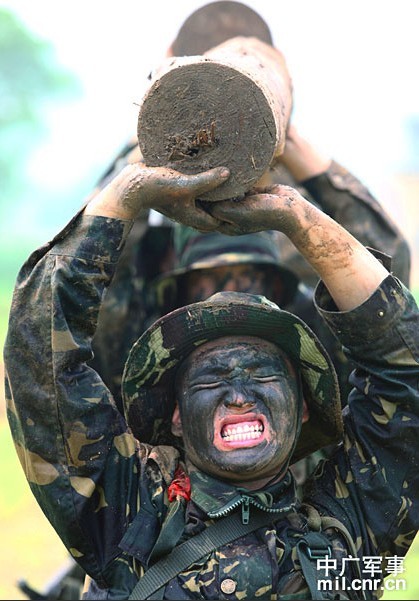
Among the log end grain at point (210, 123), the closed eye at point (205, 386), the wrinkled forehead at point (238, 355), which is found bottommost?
the closed eye at point (205, 386)

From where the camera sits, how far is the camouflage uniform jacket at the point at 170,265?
5.02 metres

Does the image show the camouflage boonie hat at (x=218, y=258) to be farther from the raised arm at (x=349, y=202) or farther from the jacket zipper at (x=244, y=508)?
the jacket zipper at (x=244, y=508)

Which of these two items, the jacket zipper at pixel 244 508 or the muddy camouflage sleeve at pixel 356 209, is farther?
the muddy camouflage sleeve at pixel 356 209

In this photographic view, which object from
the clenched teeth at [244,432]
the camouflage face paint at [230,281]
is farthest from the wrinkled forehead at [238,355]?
the camouflage face paint at [230,281]

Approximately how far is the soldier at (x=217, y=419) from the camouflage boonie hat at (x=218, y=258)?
1.75 meters

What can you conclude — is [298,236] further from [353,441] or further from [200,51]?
[200,51]

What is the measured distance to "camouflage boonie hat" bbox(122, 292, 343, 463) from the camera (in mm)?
3639

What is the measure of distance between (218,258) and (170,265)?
2.43 ft

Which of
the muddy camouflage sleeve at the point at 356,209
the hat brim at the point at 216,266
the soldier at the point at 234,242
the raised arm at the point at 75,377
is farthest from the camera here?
the hat brim at the point at 216,266

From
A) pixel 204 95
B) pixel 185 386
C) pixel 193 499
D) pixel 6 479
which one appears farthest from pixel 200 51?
pixel 6 479

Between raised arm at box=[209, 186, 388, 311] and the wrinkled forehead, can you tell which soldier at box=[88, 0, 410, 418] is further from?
the wrinkled forehead

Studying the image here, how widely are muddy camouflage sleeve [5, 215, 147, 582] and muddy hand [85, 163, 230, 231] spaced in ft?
0.19

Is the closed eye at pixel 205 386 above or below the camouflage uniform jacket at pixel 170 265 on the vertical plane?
above

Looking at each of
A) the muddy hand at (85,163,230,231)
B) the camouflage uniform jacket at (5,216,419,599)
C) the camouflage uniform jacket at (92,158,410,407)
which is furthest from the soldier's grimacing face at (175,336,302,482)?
the camouflage uniform jacket at (92,158,410,407)
